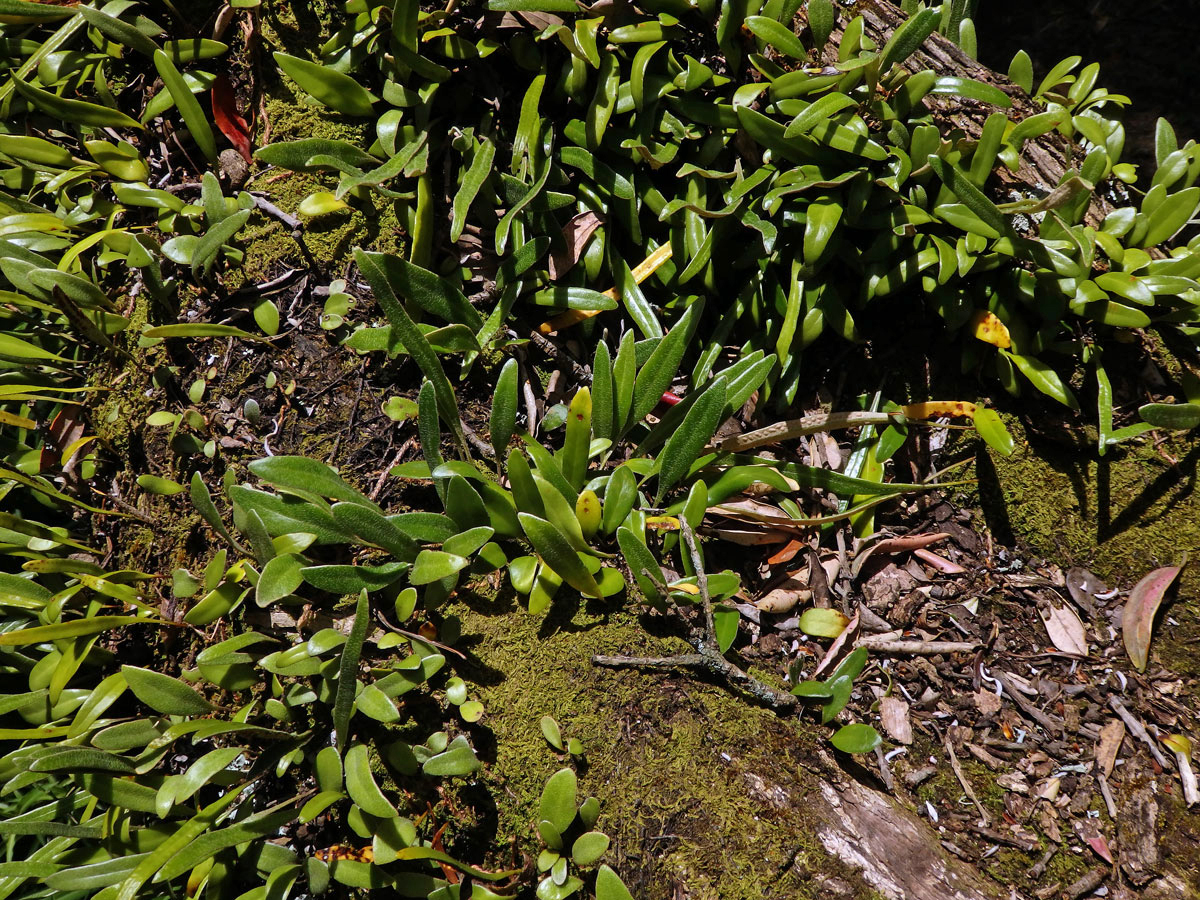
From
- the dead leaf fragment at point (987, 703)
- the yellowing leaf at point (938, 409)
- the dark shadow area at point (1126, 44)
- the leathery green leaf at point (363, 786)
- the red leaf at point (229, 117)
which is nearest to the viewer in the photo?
the leathery green leaf at point (363, 786)

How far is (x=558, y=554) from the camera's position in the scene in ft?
5.33

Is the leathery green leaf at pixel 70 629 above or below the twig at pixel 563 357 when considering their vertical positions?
below

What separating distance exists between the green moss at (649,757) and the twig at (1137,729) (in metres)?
0.84

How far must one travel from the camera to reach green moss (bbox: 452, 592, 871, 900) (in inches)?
57.2

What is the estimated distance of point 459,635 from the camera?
171 centimetres

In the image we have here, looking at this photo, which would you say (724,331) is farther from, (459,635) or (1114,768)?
(1114,768)

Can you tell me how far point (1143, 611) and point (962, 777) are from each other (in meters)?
0.66

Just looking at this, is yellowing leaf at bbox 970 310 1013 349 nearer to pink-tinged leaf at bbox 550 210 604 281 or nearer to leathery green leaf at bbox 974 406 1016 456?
leathery green leaf at bbox 974 406 1016 456

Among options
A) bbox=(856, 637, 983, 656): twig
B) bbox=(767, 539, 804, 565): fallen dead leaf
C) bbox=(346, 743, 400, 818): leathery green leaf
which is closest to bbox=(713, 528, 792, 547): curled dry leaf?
bbox=(767, 539, 804, 565): fallen dead leaf

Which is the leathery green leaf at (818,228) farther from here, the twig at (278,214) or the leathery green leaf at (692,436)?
the twig at (278,214)

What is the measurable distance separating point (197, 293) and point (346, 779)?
138cm

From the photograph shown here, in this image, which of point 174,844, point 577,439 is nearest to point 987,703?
point 577,439

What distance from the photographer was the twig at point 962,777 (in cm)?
177

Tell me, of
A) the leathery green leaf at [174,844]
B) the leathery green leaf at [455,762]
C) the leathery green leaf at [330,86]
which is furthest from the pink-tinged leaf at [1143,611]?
the leathery green leaf at [330,86]
